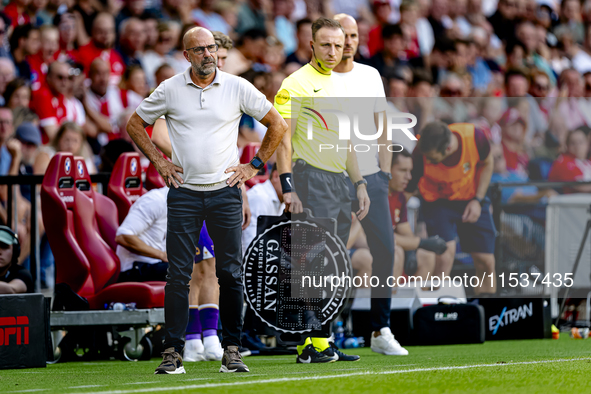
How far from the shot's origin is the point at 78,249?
23.7 feet

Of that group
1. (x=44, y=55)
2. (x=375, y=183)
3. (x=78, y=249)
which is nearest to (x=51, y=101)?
(x=44, y=55)

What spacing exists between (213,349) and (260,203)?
1.49m

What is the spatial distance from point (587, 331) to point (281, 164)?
418cm

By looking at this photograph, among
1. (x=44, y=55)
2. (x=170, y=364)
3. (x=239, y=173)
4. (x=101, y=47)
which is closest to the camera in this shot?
(x=170, y=364)

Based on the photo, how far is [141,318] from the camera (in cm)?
696

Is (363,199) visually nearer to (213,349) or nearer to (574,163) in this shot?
(213,349)

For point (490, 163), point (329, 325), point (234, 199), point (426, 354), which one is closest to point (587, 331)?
point (490, 163)

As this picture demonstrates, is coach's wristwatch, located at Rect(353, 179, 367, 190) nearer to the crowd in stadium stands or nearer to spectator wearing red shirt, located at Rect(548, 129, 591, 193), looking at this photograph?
the crowd in stadium stands

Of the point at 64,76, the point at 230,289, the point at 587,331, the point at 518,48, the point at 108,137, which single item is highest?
the point at 518,48

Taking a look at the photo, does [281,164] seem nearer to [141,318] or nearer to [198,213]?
[198,213]

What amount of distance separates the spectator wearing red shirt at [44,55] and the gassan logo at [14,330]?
440 centimetres

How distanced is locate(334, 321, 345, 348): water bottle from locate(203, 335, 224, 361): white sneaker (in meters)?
1.64

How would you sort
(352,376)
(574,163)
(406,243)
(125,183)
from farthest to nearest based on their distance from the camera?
1. (574,163)
2. (406,243)
3. (125,183)
4. (352,376)

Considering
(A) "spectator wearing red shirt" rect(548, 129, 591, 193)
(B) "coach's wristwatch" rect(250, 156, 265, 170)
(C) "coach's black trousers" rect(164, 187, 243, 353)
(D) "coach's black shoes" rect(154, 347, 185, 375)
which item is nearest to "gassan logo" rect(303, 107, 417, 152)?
(B) "coach's wristwatch" rect(250, 156, 265, 170)
